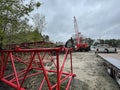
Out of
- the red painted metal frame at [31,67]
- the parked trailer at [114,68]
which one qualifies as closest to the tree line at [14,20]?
the red painted metal frame at [31,67]

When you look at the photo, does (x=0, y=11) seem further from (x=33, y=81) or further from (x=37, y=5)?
(x=33, y=81)

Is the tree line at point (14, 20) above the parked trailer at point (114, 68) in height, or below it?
above

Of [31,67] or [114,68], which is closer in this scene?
[31,67]

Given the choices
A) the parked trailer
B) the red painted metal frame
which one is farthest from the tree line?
the parked trailer

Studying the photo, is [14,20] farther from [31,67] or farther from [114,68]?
[114,68]

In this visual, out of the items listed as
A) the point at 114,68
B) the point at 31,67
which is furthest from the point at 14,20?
the point at 114,68

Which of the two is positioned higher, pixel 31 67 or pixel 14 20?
pixel 14 20

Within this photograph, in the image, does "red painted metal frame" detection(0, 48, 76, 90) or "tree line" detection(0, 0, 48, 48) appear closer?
"red painted metal frame" detection(0, 48, 76, 90)

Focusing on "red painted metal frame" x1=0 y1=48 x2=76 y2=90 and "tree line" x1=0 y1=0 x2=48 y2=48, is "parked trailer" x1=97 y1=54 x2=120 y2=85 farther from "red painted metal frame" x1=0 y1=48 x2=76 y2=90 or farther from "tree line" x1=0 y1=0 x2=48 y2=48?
"tree line" x1=0 y1=0 x2=48 y2=48

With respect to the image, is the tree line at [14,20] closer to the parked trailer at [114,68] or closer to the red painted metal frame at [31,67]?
the red painted metal frame at [31,67]

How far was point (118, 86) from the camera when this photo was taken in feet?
16.0

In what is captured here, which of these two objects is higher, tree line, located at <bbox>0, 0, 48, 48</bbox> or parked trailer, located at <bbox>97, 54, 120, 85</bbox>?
tree line, located at <bbox>0, 0, 48, 48</bbox>

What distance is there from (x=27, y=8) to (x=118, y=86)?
4.49m

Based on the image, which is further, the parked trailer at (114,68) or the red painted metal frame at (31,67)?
the parked trailer at (114,68)
